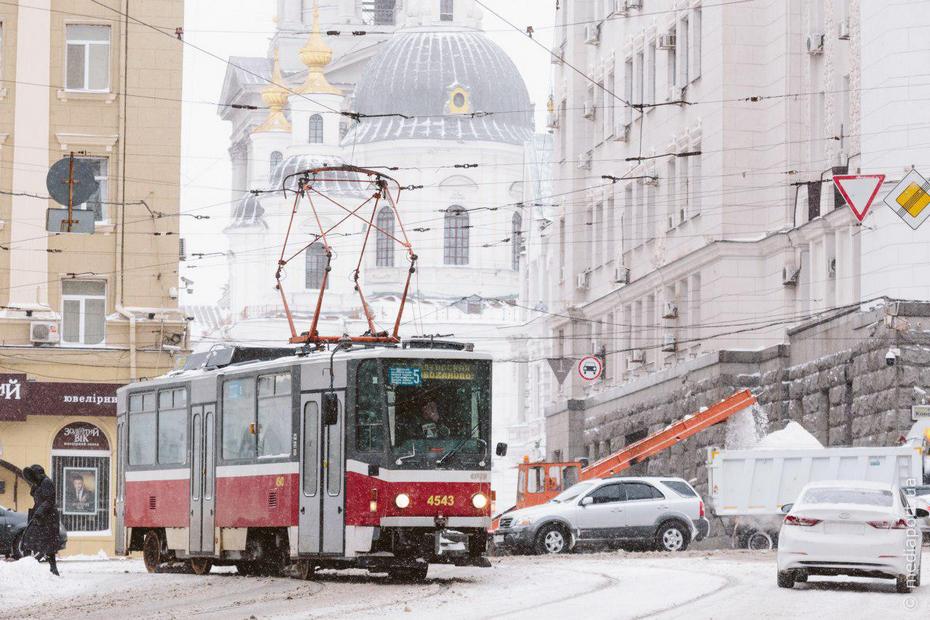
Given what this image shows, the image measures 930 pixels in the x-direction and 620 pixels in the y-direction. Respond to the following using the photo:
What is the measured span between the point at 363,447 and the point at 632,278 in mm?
32014

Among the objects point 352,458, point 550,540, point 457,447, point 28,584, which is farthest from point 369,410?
point 550,540

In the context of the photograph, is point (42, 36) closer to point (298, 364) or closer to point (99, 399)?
point (99, 399)

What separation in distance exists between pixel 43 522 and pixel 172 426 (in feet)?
11.5

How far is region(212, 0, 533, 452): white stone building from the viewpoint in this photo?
400ft

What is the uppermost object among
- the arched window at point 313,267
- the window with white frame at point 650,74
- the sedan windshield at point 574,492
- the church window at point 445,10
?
the church window at point 445,10

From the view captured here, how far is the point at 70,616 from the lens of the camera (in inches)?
820

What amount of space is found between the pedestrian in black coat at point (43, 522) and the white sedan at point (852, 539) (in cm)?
921

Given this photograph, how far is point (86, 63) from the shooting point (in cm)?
5028

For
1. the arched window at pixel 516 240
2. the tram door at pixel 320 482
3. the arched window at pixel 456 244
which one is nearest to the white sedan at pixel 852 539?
the tram door at pixel 320 482

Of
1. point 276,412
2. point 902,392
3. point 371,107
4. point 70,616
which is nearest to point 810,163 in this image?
point 902,392

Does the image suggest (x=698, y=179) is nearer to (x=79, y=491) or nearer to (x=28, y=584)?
(x=79, y=491)

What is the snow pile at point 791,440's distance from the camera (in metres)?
41.2

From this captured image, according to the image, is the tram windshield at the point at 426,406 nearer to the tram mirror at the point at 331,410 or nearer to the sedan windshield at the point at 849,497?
the tram mirror at the point at 331,410

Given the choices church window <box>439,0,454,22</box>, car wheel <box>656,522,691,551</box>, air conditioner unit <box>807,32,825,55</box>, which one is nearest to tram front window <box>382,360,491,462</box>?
car wheel <box>656,522,691,551</box>
